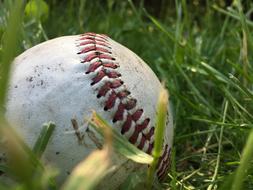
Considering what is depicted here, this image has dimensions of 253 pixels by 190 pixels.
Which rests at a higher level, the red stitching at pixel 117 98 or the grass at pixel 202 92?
the red stitching at pixel 117 98

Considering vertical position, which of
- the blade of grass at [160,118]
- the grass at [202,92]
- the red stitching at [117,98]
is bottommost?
the grass at [202,92]

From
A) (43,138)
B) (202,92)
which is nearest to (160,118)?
(43,138)

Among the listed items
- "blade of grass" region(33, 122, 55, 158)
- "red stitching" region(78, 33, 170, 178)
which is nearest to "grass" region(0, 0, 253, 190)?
"red stitching" region(78, 33, 170, 178)

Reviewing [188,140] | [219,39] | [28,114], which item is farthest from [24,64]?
[219,39]

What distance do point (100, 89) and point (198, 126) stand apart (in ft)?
2.02

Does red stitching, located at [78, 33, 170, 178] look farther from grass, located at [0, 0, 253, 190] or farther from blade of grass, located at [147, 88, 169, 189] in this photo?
blade of grass, located at [147, 88, 169, 189]

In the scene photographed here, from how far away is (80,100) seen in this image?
3.34 feet

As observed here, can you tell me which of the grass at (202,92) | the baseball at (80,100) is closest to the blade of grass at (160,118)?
the grass at (202,92)

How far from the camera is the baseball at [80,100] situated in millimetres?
994

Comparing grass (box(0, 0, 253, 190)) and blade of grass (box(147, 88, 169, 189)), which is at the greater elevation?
blade of grass (box(147, 88, 169, 189))

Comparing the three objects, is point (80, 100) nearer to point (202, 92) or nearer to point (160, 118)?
point (160, 118)

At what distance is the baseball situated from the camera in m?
0.99

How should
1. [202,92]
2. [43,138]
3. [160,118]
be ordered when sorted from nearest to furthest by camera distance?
[160,118] → [43,138] → [202,92]

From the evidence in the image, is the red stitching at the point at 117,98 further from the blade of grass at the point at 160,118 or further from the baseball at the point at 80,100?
the blade of grass at the point at 160,118
